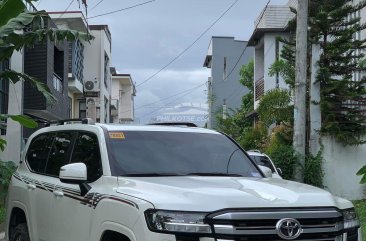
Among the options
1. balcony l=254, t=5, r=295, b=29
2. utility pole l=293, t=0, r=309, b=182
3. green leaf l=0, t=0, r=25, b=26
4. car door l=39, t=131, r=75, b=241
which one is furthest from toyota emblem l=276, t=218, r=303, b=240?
balcony l=254, t=5, r=295, b=29

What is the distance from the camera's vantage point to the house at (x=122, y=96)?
61156mm

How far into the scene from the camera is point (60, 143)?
614 cm

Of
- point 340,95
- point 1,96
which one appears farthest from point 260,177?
point 1,96

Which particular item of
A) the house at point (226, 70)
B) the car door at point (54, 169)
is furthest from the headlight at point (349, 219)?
the house at point (226, 70)

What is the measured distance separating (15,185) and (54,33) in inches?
195

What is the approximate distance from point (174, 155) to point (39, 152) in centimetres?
218

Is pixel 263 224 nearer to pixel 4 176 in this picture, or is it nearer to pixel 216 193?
pixel 216 193

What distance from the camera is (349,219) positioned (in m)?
4.31

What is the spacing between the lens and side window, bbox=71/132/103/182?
196 inches

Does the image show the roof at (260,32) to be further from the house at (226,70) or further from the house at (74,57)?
the house at (226,70)

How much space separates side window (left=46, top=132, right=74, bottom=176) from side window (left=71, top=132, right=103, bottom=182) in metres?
0.22

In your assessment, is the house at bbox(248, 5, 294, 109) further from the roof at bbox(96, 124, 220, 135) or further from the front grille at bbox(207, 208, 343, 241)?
the front grille at bbox(207, 208, 343, 241)

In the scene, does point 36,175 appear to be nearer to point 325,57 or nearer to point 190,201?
point 190,201

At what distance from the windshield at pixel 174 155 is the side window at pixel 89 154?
16 centimetres
